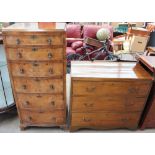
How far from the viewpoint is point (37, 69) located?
1522mm

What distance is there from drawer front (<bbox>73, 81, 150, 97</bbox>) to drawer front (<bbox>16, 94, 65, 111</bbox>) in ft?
0.75

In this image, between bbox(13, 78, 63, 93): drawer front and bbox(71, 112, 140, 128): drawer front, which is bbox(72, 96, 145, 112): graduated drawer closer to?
bbox(71, 112, 140, 128): drawer front

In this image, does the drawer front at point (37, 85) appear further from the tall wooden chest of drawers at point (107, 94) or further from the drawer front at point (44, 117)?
the drawer front at point (44, 117)

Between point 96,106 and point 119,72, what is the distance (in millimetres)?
451

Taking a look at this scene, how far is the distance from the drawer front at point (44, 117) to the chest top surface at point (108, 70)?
0.52 meters

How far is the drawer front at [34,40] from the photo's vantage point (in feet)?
4.45

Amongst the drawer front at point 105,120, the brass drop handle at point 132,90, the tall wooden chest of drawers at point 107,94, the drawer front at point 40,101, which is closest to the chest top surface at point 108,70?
the tall wooden chest of drawers at point 107,94

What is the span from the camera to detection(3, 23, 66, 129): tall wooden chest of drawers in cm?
136

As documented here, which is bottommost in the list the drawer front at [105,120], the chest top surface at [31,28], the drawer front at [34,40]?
the drawer front at [105,120]

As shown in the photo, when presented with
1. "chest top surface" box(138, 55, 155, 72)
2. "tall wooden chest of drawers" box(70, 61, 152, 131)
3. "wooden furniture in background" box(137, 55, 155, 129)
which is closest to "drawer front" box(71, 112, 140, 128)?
"tall wooden chest of drawers" box(70, 61, 152, 131)

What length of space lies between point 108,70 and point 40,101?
820 millimetres

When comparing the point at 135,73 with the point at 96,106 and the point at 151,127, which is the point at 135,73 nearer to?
the point at 96,106

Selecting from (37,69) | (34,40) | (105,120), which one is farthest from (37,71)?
(105,120)

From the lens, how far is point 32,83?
1.60m
